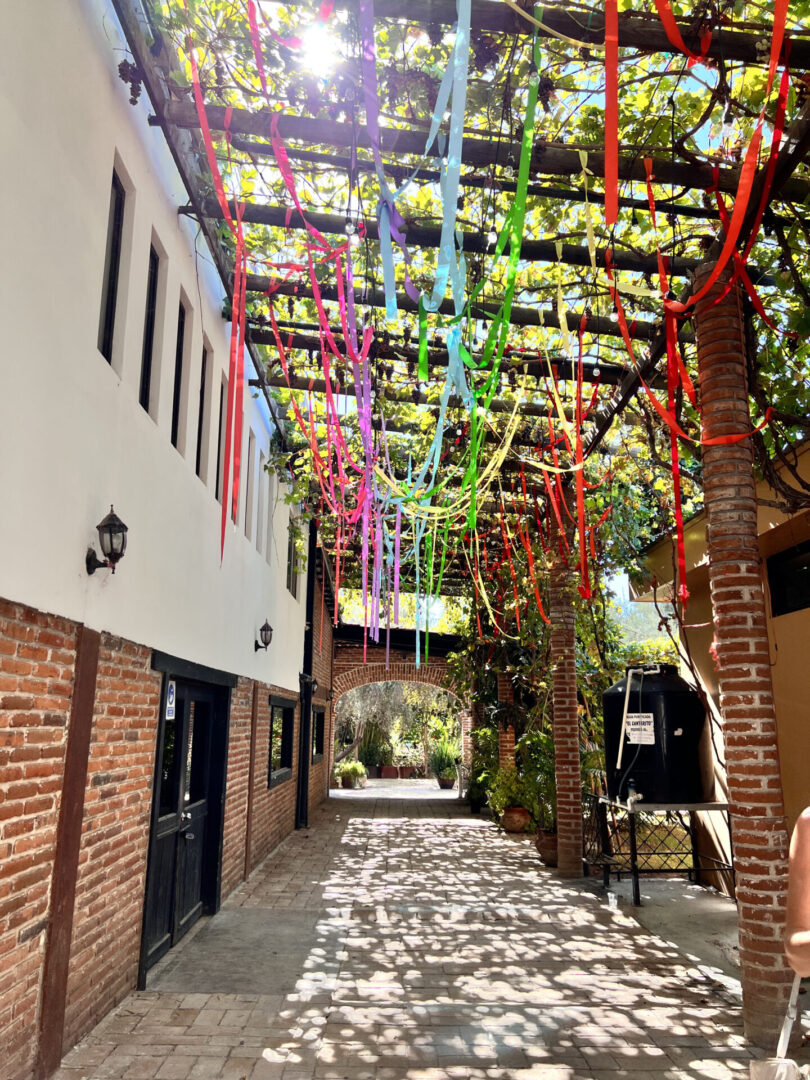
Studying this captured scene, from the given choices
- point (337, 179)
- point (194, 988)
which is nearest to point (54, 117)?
point (337, 179)

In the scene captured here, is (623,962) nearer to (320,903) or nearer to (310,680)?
(320,903)

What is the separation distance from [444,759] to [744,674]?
20463 mm

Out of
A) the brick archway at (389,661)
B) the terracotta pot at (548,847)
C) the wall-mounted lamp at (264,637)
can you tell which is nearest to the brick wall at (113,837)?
the wall-mounted lamp at (264,637)

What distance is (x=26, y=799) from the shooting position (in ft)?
9.93

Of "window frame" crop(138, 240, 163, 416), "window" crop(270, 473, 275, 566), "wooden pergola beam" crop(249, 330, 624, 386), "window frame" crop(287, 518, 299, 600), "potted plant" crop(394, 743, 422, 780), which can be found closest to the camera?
"window frame" crop(138, 240, 163, 416)

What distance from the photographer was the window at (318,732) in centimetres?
1482

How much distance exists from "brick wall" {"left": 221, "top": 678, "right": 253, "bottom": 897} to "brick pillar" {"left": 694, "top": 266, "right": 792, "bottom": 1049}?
14.5ft

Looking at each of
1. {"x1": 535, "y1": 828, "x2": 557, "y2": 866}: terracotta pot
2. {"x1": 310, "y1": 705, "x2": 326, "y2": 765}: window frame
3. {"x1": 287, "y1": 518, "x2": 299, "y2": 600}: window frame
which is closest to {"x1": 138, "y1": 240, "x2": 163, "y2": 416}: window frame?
{"x1": 287, "y1": 518, "x2": 299, "y2": 600}: window frame

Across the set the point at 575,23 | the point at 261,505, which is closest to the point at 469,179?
the point at 575,23

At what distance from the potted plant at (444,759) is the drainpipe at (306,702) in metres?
10.7

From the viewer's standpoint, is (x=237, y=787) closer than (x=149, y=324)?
No

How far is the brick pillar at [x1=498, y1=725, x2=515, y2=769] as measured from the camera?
13000 millimetres

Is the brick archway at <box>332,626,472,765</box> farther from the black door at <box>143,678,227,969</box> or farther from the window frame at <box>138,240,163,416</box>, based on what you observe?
the window frame at <box>138,240,163,416</box>

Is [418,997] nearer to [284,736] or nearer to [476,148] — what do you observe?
[476,148]
